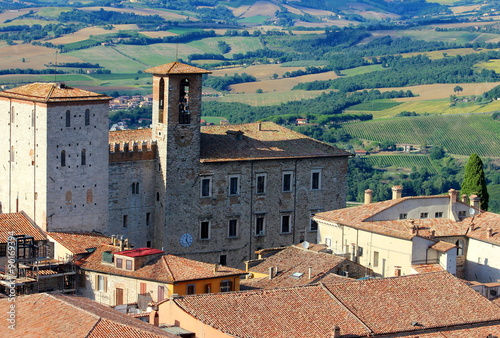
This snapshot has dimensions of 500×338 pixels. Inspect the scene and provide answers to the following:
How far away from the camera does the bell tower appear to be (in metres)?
59.3

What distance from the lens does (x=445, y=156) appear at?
146 m

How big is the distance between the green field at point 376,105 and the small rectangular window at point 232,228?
11437 cm

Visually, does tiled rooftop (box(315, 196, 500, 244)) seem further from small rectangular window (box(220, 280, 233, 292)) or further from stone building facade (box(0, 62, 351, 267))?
small rectangular window (box(220, 280, 233, 292))

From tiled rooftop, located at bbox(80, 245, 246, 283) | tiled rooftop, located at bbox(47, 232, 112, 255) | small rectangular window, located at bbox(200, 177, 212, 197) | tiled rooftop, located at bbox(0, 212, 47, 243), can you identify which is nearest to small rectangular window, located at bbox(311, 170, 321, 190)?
small rectangular window, located at bbox(200, 177, 212, 197)

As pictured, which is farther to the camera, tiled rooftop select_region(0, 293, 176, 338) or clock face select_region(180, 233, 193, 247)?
clock face select_region(180, 233, 193, 247)

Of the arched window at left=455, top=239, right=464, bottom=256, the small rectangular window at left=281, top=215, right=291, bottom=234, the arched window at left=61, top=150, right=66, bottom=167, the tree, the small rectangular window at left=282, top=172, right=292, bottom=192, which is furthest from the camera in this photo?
the tree

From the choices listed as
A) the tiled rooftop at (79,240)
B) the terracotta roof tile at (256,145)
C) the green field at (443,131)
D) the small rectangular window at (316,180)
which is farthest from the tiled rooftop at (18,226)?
A: the green field at (443,131)

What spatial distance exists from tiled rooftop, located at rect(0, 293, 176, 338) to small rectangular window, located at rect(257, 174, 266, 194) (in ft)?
69.1

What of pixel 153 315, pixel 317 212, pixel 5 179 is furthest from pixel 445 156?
pixel 153 315

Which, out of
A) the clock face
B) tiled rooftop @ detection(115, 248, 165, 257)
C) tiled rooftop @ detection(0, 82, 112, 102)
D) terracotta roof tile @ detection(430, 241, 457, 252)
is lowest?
the clock face

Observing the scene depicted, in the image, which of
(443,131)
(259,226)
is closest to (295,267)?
(259,226)

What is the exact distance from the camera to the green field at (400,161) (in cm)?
13912

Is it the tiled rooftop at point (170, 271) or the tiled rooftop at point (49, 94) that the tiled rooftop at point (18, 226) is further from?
the tiled rooftop at point (49, 94)

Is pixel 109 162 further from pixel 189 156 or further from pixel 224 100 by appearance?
pixel 224 100
